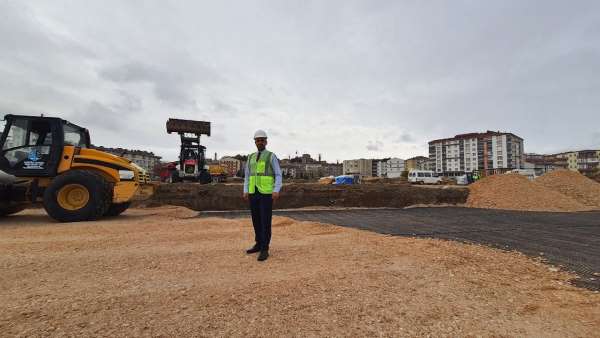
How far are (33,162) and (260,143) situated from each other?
654 cm

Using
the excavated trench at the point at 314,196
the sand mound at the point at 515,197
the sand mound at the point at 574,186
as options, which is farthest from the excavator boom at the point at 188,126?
the sand mound at the point at 574,186

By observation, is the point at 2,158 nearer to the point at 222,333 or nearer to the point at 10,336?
the point at 10,336

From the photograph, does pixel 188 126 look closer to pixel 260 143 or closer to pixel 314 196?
pixel 314 196

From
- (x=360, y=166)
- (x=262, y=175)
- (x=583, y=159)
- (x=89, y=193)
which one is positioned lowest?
(x=89, y=193)

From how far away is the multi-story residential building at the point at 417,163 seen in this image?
398 feet

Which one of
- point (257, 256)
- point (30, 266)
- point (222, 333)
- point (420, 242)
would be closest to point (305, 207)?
point (420, 242)

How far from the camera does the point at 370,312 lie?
221 centimetres

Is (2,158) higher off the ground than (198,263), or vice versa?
(2,158)

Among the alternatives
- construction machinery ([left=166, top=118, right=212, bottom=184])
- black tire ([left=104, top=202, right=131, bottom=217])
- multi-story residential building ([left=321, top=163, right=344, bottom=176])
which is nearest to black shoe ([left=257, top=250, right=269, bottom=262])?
black tire ([left=104, top=202, right=131, bottom=217])

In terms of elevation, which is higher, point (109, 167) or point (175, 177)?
point (109, 167)

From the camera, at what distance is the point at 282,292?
2.53 m

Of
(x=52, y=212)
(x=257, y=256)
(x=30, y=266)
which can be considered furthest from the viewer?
(x=52, y=212)

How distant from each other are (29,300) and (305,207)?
36.0 feet

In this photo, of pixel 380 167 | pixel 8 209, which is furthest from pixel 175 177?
pixel 380 167
